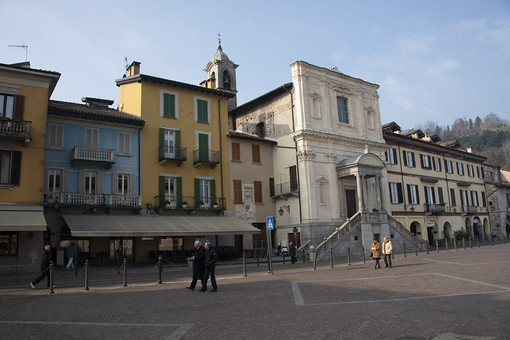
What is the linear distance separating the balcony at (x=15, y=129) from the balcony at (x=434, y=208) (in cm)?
3593

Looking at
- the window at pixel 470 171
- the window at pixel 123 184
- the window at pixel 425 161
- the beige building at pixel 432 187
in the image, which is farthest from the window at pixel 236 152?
the window at pixel 470 171

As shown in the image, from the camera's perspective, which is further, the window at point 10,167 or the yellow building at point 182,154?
the yellow building at point 182,154

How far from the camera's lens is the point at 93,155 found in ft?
80.0

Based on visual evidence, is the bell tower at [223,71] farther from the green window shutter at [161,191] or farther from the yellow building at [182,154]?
the green window shutter at [161,191]

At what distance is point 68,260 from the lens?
2280 centimetres

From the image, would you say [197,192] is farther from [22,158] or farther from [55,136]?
[22,158]

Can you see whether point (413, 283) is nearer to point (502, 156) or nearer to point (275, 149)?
point (275, 149)

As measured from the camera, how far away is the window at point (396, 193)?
39.5m

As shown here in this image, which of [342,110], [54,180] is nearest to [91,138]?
[54,180]

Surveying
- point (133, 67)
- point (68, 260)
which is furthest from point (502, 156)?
point (68, 260)

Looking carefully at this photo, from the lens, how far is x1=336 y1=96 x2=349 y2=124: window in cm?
3681

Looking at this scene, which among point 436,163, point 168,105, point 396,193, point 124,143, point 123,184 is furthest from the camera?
point 436,163

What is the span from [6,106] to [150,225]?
964 cm

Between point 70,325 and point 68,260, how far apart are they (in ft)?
52.0
